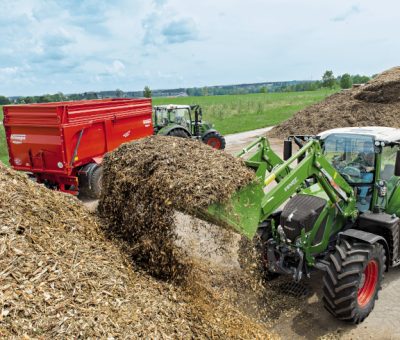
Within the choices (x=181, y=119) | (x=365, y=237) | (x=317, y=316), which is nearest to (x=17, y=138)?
(x=181, y=119)

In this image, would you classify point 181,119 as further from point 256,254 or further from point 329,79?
point 329,79

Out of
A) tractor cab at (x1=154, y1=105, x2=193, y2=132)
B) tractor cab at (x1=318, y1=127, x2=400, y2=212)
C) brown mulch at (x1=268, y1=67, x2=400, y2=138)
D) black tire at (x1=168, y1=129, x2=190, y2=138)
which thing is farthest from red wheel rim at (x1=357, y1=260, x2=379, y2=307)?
brown mulch at (x1=268, y1=67, x2=400, y2=138)

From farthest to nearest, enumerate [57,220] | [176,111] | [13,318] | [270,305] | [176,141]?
1. [176,111]
2. [270,305]
3. [176,141]
4. [57,220]
5. [13,318]

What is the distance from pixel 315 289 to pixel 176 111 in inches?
419

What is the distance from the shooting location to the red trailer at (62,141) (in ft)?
31.4

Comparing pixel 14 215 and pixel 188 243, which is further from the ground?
→ pixel 14 215

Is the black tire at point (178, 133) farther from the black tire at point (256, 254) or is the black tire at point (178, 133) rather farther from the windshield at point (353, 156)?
the black tire at point (256, 254)

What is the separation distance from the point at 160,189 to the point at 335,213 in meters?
2.78

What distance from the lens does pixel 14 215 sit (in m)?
4.23

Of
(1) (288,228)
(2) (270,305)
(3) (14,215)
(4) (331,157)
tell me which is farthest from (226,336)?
(4) (331,157)

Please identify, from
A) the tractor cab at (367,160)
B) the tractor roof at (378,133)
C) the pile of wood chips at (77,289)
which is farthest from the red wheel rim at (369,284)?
the tractor roof at (378,133)

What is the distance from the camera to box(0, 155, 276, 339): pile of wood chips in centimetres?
339

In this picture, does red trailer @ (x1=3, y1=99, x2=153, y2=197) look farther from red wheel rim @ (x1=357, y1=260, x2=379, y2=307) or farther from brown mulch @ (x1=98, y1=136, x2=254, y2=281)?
red wheel rim @ (x1=357, y1=260, x2=379, y2=307)

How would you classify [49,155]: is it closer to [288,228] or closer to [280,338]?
[288,228]
